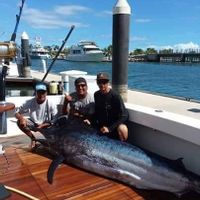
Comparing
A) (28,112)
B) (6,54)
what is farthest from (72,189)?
(28,112)

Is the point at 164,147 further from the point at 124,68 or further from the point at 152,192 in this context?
the point at 124,68

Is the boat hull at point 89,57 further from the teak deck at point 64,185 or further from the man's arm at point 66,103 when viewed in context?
the teak deck at point 64,185

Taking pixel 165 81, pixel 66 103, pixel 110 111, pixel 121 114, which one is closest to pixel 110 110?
pixel 110 111

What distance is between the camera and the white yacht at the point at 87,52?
7081 centimetres

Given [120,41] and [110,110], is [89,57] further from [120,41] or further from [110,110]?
[110,110]

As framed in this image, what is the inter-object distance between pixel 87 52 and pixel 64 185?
6900 centimetres

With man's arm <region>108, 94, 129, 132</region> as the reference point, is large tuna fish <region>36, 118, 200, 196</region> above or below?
below

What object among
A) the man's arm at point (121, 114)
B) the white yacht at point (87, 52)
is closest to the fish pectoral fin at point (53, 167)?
the man's arm at point (121, 114)

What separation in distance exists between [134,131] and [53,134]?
1024 millimetres

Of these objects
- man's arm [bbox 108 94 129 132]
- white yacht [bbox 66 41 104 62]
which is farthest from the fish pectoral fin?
white yacht [bbox 66 41 104 62]

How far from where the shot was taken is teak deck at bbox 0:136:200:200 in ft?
9.52

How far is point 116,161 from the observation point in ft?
10.5

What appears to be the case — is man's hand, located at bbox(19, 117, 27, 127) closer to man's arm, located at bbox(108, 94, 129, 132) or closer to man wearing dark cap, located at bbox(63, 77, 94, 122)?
man wearing dark cap, located at bbox(63, 77, 94, 122)

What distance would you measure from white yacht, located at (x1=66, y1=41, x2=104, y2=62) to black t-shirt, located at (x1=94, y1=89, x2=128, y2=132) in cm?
6735
